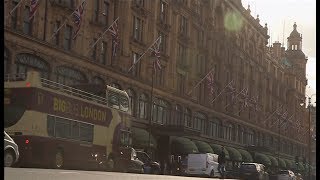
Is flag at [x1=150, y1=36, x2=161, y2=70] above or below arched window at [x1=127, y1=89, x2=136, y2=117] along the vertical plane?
above

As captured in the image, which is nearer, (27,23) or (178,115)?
(27,23)

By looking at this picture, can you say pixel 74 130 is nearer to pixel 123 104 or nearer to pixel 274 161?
pixel 123 104

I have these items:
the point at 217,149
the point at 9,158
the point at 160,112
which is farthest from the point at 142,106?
the point at 9,158

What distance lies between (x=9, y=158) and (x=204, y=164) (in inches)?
318

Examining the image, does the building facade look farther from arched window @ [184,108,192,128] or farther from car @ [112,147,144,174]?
car @ [112,147,144,174]

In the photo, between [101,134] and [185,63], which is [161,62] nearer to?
[185,63]

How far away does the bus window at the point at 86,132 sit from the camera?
24.2ft

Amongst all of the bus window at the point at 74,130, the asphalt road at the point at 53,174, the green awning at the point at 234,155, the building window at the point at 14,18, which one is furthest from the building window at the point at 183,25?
the building window at the point at 14,18

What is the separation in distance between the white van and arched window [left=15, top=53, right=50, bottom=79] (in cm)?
606

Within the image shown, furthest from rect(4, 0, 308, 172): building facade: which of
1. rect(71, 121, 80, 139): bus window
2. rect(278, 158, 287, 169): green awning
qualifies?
rect(71, 121, 80, 139): bus window

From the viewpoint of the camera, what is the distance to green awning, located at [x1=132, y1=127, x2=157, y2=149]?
10.2m

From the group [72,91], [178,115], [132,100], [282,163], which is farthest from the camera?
[282,163]

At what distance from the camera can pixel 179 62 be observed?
36.7 ft
